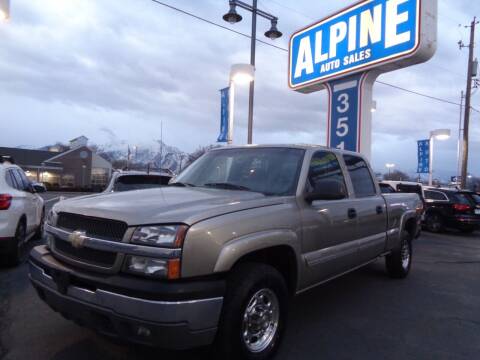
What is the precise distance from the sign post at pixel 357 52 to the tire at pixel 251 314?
8.21 metres

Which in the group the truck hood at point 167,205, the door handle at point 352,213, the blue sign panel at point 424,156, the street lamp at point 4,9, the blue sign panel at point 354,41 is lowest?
the door handle at point 352,213

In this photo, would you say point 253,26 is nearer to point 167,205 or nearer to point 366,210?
point 366,210

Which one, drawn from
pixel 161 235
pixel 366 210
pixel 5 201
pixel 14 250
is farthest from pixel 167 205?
pixel 14 250

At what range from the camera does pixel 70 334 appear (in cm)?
373

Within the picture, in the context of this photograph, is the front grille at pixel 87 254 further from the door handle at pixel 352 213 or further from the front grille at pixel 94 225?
the door handle at pixel 352 213

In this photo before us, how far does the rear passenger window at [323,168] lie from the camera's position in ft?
13.5

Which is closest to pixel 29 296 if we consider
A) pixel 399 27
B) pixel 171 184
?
pixel 171 184

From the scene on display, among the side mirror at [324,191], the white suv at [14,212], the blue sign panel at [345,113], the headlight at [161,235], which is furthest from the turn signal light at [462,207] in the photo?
the headlight at [161,235]

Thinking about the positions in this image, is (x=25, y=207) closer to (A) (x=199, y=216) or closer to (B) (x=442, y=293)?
(A) (x=199, y=216)

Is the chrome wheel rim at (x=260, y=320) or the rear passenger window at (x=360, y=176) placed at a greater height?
the rear passenger window at (x=360, y=176)

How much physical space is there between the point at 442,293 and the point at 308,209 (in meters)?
3.33

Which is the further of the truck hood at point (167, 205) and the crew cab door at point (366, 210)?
the crew cab door at point (366, 210)

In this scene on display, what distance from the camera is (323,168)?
440 cm

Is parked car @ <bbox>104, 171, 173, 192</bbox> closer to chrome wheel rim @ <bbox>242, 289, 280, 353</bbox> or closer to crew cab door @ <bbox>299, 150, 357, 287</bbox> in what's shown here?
crew cab door @ <bbox>299, 150, 357, 287</bbox>
